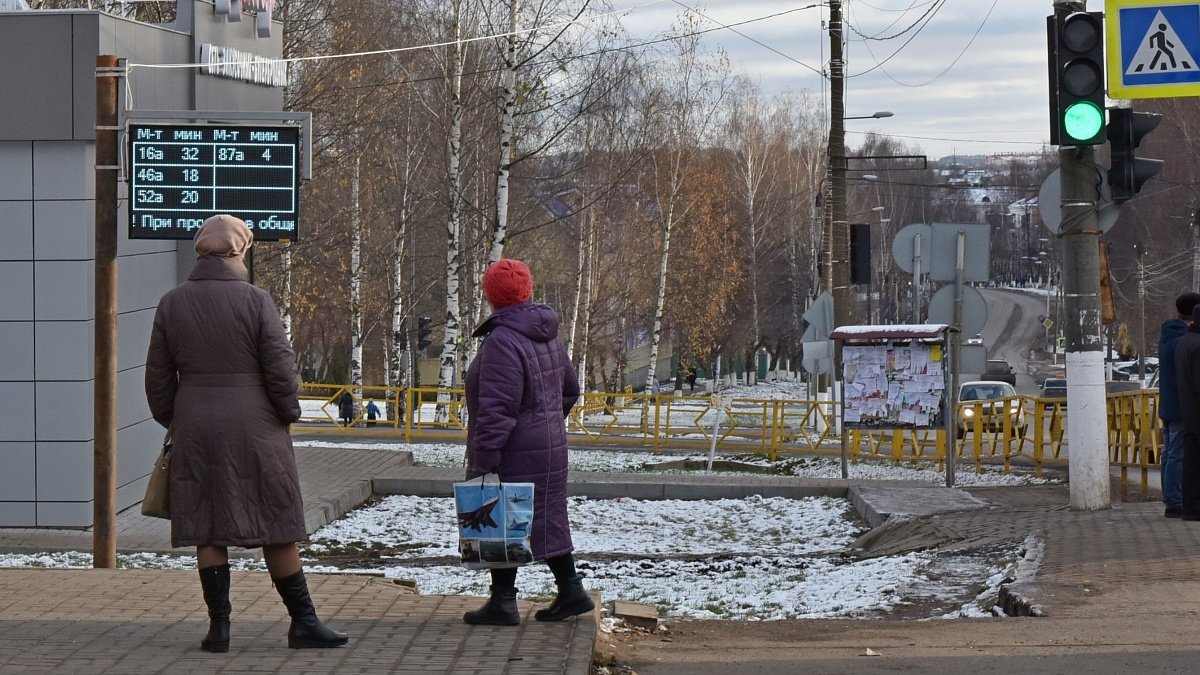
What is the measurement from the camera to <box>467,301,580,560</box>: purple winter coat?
5602 millimetres

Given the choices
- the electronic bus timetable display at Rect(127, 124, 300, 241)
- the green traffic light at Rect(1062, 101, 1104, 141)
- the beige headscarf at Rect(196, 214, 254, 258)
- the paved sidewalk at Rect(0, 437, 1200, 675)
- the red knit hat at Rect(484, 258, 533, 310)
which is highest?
the green traffic light at Rect(1062, 101, 1104, 141)

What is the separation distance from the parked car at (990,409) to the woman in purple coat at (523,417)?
12.3 meters

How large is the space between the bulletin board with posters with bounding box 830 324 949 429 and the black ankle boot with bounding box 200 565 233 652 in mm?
10234

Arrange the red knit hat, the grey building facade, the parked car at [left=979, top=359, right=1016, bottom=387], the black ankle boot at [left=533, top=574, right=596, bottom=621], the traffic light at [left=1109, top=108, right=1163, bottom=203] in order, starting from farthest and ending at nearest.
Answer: the parked car at [left=979, top=359, right=1016, bottom=387]
the grey building facade
the traffic light at [left=1109, top=108, right=1163, bottom=203]
the black ankle boot at [left=533, top=574, right=596, bottom=621]
the red knit hat

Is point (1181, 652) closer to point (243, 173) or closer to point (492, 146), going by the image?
point (243, 173)

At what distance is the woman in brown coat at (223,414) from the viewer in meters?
5.17

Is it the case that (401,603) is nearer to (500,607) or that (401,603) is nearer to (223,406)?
(500,607)

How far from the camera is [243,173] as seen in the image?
31.3 feet

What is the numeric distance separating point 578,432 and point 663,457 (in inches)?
185

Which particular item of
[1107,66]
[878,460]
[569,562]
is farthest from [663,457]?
[569,562]

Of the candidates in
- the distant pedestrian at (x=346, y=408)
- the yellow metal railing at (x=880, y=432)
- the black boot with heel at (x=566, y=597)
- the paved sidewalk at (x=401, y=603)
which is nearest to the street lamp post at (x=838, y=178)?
the yellow metal railing at (x=880, y=432)

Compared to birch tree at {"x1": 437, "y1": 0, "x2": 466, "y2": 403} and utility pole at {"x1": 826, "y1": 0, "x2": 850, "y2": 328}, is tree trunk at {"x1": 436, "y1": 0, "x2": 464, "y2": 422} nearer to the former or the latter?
birch tree at {"x1": 437, "y1": 0, "x2": 466, "y2": 403}

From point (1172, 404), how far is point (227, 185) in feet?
21.5

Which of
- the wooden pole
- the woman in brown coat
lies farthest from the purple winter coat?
the wooden pole
